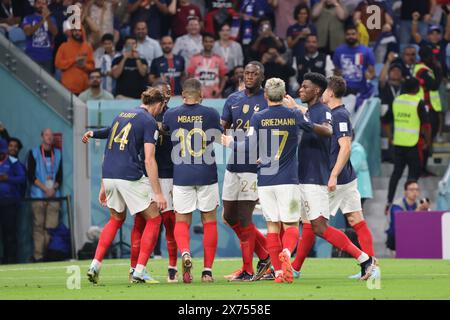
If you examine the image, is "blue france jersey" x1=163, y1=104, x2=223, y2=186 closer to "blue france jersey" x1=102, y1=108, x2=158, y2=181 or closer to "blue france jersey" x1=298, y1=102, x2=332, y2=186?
"blue france jersey" x1=102, y1=108, x2=158, y2=181

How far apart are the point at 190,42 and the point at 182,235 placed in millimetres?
11047

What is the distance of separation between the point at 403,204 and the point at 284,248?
28.7 feet

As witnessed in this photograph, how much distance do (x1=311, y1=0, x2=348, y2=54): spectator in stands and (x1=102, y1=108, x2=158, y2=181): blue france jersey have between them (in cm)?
1143

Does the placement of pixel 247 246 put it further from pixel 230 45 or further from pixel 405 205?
pixel 230 45

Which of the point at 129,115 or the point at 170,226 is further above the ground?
the point at 129,115

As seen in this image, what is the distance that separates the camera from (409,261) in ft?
66.3

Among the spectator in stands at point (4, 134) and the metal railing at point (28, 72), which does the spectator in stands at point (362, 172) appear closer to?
the metal railing at point (28, 72)

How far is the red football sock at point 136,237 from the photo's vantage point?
50.4 feet

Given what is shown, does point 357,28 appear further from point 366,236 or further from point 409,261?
point 366,236

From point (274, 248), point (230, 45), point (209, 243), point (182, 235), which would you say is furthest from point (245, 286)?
point (230, 45)

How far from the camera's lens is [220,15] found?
85.8 feet

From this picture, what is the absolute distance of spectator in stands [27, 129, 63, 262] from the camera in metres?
23.5

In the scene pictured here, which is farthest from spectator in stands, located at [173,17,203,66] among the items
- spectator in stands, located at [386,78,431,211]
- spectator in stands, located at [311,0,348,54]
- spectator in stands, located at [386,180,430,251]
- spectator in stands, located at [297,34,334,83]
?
spectator in stands, located at [386,180,430,251]
